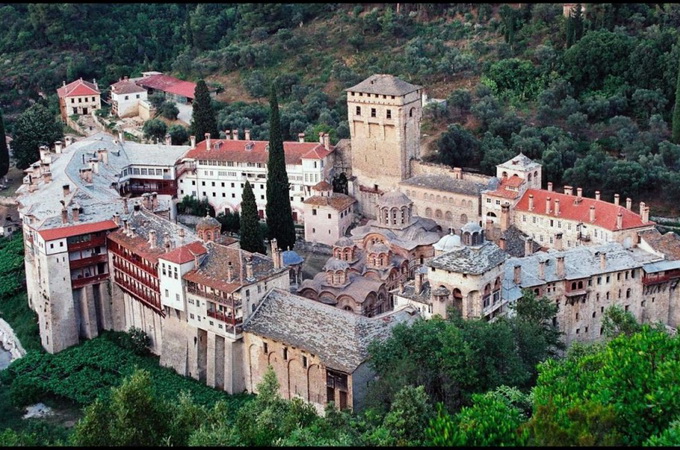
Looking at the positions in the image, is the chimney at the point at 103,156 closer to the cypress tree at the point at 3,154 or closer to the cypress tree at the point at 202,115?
the cypress tree at the point at 202,115

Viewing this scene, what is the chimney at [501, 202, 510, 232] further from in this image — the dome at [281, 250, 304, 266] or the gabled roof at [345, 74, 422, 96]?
the dome at [281, 250, 304, 266]

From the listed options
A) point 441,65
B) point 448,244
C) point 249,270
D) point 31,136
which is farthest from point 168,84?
point 448,244

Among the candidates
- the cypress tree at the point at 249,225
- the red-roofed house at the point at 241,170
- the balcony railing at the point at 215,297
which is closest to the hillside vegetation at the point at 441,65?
the red-roofed house at the point at 241,170

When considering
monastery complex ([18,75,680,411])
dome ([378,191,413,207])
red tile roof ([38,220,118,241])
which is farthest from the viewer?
dome ([378,191,413,207])

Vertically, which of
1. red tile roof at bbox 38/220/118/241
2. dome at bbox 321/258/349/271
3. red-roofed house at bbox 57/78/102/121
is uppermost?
red-roofed house at bbox 57/78/102/121

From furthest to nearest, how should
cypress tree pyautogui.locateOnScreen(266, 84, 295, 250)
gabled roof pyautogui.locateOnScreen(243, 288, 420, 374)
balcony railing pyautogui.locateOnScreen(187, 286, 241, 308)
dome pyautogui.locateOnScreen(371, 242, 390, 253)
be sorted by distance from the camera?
cypress tree pyautogui.locateOnScreen(266, 84, 295, 250), dome pyautogui.locateOnScreen(371, 242, 390, 253), balcony railing pyautogui.locateOnScreen(187, 286, 241, 308), gabled roof pyautogui.locateOnScreen(243, 288, 420, 374)

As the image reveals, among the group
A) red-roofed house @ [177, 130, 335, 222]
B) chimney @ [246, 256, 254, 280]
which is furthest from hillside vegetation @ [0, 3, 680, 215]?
chimney @ [246, 256, 254, 280]

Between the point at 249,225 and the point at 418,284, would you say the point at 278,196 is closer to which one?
the point at 249,225

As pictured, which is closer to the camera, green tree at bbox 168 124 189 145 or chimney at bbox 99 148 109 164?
chimney at bbox 99 148 109 164

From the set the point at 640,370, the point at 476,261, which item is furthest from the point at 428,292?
the point at 640,370
